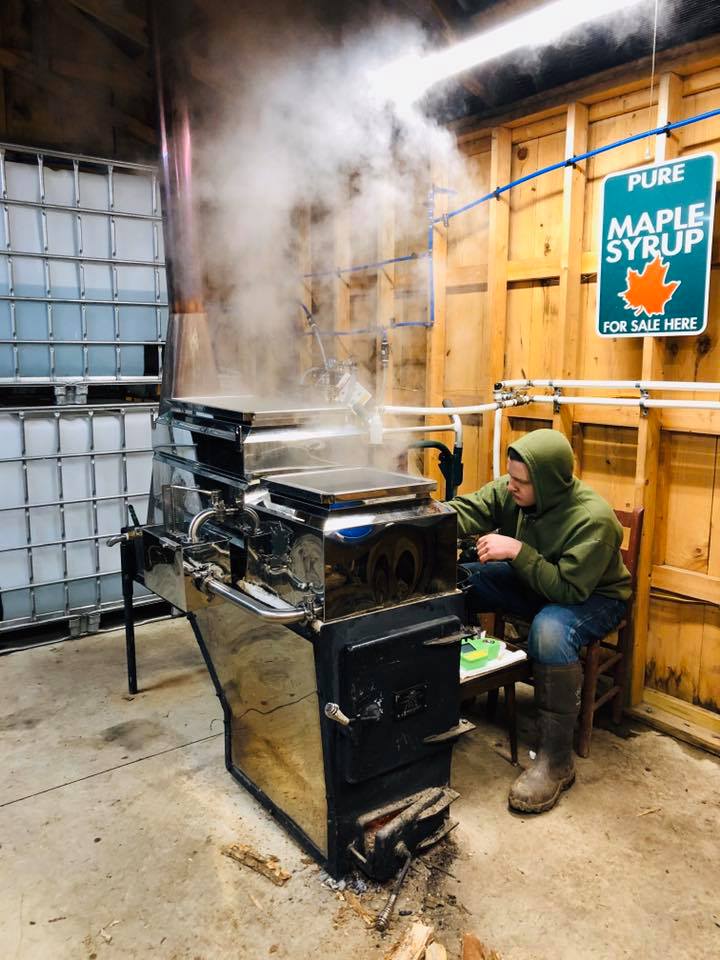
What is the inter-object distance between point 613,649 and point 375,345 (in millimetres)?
2209

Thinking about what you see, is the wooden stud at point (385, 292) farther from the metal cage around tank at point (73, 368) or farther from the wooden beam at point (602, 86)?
the metal cage around tank at point (73, 368)

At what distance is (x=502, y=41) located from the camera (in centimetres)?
263

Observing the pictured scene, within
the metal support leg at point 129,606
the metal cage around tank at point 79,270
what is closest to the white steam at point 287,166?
the metal cage around tank at point 79,270

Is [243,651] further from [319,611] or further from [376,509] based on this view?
[376,509]

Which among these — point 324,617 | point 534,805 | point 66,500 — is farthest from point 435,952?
point 66,500

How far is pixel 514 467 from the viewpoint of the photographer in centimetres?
272

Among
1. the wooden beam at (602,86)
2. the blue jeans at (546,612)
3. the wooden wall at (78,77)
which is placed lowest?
the blue jeans at (546,612)

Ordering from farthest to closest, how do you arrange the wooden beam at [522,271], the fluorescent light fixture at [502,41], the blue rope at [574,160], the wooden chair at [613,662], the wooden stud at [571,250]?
1. the wooden beam at [522,271]
2. the wooden stud at [571,250]
3. the wooden chair at [613,662]
4. the blue rope at [574,160]
5. the fluorescent light fixture at [502,41]

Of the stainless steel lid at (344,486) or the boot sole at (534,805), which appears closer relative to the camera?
the stainless steel lid at (344,486)

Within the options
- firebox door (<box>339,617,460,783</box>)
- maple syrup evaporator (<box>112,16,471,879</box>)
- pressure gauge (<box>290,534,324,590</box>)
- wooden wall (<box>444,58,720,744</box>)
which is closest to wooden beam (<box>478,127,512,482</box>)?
wooden wall (<box>444,58,720,744</box>)

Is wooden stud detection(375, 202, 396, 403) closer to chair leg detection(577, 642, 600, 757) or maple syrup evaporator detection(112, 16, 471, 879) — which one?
maple syrup evaporator detection(112, 16, 471, 879)

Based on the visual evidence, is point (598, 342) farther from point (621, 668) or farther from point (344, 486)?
point (344, 486)

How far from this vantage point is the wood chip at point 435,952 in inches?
70.2

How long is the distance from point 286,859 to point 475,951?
67 centimetres
